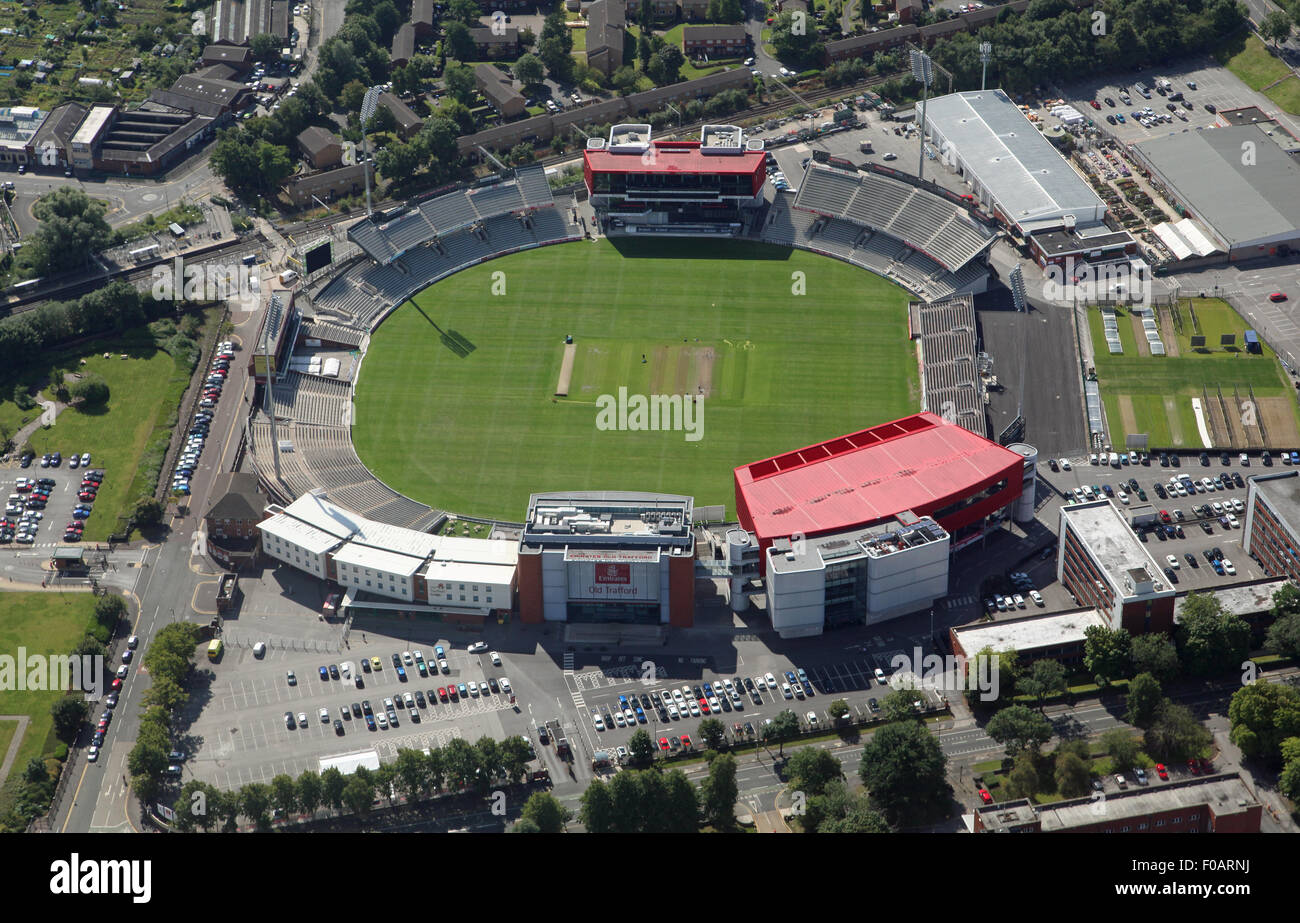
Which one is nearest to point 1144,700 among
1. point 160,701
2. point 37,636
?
point 160,701

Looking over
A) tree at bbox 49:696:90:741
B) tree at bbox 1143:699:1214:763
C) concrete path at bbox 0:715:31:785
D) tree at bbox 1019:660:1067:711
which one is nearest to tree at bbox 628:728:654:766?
tree at bbox 1019:660:1067:711

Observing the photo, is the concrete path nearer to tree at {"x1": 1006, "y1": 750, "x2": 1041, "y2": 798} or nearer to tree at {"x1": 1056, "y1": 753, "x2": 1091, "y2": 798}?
tree at {"x1": 1006, "y1": 750, "x2": 1041, "y2": 798}

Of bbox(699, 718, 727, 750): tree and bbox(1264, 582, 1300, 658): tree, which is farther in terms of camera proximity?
bbox(1264, 582, 1300, 658): tree

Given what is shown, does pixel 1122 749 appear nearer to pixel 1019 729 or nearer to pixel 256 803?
pixel 1019 729

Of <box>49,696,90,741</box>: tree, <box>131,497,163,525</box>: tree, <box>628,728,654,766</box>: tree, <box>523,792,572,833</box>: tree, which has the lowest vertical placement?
<box>523,792,572,833</box>: tree

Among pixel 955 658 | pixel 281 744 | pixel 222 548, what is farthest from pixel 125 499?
pixel 955 658
